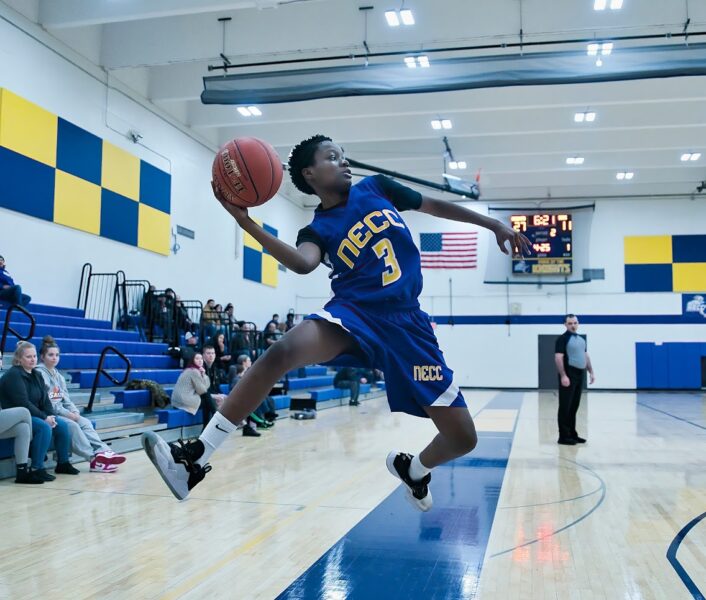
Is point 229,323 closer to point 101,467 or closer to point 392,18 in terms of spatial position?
point 392,18

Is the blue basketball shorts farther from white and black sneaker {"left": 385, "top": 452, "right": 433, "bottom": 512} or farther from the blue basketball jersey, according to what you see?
white and black sneaker {"left": 385, "top": 452, "right": 433, "bottom": 512}

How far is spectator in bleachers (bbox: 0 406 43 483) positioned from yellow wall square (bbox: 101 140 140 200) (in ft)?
22.6

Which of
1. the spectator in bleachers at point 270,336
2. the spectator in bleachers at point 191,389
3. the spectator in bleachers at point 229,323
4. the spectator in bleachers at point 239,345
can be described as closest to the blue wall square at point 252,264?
the spectator in bleachers at point 270,336

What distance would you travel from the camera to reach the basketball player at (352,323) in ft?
8.51

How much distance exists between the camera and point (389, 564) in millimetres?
3449

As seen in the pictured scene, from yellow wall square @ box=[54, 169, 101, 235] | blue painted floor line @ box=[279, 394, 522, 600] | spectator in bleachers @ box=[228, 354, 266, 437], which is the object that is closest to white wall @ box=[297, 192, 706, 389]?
yellow wall square @ box=[54, 169, 101, 235]

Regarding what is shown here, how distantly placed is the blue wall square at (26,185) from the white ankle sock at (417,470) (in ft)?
26.9

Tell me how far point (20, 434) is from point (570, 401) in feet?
19.1

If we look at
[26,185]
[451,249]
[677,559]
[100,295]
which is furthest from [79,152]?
[451,249]

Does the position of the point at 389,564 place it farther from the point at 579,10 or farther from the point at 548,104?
the point at 548,104

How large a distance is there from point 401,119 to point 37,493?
11.4 m

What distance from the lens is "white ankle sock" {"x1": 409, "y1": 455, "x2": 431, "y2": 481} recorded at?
319 centimetres

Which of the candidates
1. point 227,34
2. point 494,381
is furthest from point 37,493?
point 494,381

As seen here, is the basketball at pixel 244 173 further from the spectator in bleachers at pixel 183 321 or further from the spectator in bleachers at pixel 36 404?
the spectator in bleachers at pixel 183 321
